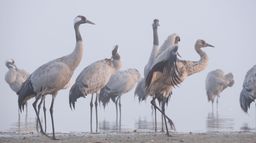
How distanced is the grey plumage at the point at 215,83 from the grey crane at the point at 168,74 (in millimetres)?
12574

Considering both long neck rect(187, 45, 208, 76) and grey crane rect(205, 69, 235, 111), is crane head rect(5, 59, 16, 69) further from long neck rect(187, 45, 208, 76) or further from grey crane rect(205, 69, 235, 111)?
long neck rect(187, 45, 208, 76)

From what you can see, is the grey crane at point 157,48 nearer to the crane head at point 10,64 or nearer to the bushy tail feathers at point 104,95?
the bushy tail feathers at point 104,95

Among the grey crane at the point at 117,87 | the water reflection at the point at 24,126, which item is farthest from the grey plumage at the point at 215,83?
the water reflection at the point at 24,126

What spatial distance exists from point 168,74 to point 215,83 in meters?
14.2

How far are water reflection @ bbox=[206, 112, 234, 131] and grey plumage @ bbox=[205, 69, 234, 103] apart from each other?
3.42m

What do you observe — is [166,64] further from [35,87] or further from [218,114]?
[218,114]

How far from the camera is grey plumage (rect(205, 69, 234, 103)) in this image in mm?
30391

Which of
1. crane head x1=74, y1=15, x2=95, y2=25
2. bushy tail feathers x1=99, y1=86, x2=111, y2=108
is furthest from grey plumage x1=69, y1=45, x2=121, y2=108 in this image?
crane head x1=74, y1=15, x2=95, y2=25

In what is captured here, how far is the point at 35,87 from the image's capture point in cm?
1638

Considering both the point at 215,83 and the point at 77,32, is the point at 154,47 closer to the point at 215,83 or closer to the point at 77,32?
the point at 77,32

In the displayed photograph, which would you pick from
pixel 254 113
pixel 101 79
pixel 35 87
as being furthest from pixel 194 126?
pixel 35 87

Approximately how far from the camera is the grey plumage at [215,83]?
3039 centimetres

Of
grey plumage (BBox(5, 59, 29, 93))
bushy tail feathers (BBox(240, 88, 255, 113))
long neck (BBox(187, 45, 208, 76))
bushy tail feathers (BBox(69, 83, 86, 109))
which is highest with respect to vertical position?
grey plumage (BBox(5, 59, 29, 93))

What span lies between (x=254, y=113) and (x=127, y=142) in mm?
14102
